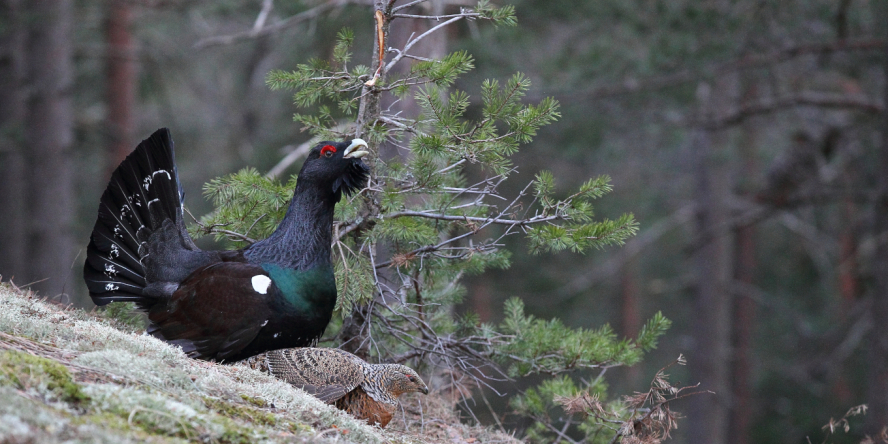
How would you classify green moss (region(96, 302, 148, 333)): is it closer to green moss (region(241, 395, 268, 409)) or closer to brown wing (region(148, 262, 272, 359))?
brown wing (region(148, 262, 272, 359))

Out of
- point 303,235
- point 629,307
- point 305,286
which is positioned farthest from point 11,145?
point 629,307

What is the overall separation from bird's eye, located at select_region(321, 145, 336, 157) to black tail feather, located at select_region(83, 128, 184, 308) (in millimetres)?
1186

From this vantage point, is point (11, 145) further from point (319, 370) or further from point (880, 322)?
point (880, 322)

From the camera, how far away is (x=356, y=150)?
16.2 ft

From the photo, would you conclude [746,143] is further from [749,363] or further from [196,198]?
[196,198]

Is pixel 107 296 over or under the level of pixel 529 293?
over

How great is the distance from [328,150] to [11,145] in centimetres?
985

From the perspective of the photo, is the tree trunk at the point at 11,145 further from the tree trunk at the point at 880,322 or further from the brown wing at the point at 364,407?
the tree trunk at the point at 880,322

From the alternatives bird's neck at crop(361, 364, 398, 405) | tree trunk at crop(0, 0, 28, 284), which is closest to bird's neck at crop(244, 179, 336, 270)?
bird's neck at crop(361, 364, 398, 405)

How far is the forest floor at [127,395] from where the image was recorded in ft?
8.46

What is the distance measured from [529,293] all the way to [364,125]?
1595cm

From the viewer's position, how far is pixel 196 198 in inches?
808

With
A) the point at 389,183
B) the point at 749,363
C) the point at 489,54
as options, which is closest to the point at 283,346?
the point at 389,183

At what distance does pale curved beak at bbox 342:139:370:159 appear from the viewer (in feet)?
16.1
